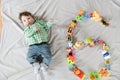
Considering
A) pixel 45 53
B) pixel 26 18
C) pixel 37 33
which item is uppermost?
pixel 26 18

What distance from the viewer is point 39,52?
1675 mm

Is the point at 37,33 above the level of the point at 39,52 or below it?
above

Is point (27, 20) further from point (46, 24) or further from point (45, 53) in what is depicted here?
point (45, 53)

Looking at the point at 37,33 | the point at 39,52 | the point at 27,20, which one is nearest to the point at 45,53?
the point at 39,52

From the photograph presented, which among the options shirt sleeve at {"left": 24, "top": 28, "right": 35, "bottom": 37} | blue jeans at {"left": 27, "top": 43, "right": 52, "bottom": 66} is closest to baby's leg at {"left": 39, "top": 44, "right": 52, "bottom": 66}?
blue jeans at {"left": 27, "top": 43, "right": 52, "bottom": 66}

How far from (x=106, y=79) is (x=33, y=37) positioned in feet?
1.93

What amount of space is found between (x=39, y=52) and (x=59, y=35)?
21 centimetres

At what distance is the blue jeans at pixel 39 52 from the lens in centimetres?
163

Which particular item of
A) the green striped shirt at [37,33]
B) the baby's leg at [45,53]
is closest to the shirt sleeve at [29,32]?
the green striped shirt at [37,33]

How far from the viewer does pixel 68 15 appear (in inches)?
73.0

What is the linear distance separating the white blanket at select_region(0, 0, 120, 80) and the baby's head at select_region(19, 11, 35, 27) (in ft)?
0.20

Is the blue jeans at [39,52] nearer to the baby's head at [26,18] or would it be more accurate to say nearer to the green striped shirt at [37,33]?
the green striped shirt at [37,33]

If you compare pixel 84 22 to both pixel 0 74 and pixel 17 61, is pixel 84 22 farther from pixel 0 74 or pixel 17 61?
pixel 0 74

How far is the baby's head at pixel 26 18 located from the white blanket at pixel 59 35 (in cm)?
6
